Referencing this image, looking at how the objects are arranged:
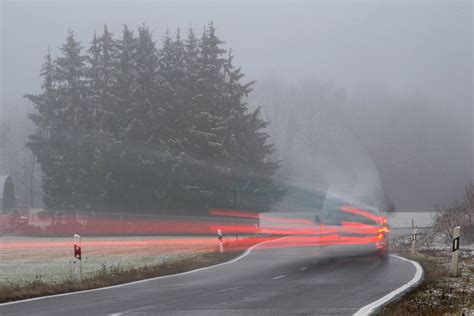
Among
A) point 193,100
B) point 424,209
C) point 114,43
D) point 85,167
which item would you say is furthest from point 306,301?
point 424,209

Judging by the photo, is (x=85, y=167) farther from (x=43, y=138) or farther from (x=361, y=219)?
(x=361, y=219)

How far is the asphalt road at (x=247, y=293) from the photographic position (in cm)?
1093

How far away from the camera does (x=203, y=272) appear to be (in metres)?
19.4

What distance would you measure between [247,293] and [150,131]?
1774 inches

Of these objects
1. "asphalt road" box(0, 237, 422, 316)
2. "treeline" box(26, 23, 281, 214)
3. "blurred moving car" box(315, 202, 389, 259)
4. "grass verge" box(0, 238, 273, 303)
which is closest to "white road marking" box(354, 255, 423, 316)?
"asphalt road" box(0, 237, 422, 316)

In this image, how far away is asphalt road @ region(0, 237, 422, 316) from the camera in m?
10.9

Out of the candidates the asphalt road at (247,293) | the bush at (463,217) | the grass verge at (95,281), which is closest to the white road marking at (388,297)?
the asphalt road at (247,293)

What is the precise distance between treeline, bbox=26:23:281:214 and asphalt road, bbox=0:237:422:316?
35.2 m

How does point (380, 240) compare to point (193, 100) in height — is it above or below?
below

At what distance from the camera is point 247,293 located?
13133 millimetres

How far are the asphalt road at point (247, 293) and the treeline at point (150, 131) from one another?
35162 mm

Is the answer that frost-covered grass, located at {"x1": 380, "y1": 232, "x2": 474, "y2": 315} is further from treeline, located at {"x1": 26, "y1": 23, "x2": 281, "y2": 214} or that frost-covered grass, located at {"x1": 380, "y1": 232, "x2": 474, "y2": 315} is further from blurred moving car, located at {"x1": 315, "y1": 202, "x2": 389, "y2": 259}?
treeline, located at {"x1": 26, "y1": 23, "x2": 281, "y2": 214}

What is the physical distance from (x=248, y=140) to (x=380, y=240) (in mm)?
38698

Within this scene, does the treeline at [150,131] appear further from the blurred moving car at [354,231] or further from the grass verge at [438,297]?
the grass verge at [438,297]
